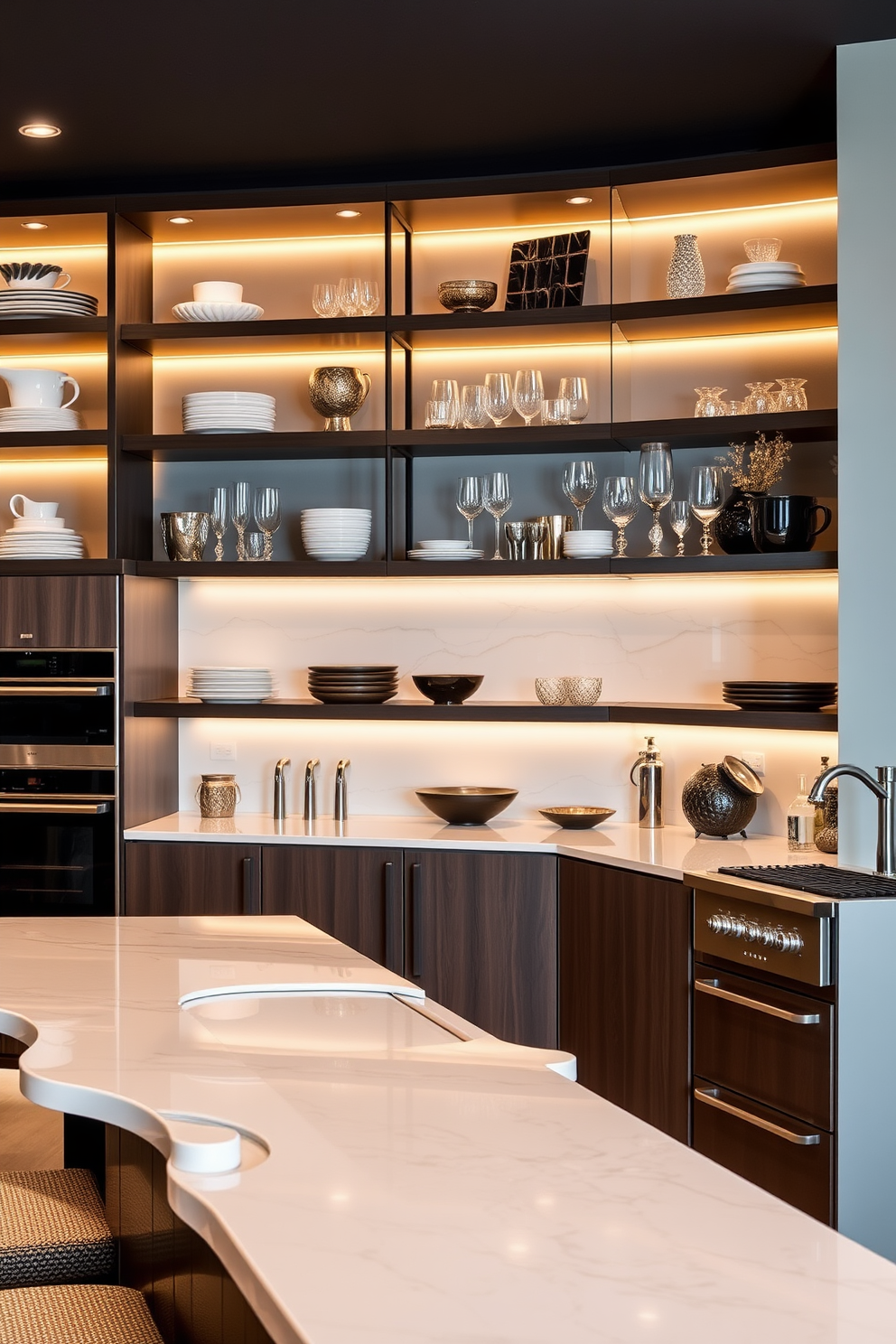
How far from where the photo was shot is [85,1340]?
1.50 metres

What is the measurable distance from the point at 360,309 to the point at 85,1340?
3426 mm

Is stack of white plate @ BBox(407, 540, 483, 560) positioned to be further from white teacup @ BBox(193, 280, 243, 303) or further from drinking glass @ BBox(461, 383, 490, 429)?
white teacup @ BBox(193, 280, 243, 303)

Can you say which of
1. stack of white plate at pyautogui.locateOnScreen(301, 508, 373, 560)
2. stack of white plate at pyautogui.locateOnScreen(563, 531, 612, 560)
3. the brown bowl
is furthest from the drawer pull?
stack of white plate at pyautogui.locateOnScreen(301, 508, 373, 560)

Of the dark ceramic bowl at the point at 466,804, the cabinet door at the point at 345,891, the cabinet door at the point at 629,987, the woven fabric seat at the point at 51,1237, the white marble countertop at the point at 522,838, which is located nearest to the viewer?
the woven fabric seat at the point at 51,1237

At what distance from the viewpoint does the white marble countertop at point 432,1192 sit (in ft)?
3.24

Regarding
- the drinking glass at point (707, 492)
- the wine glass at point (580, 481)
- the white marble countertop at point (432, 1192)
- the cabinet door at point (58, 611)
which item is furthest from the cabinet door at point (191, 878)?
the white marble countertop at point (432, 1192)

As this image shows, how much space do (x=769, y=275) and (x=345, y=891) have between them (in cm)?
222

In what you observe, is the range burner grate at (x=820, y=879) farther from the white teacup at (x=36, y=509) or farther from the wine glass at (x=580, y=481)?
the white teacup at (x=36, y=509)

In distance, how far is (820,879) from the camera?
313 cm

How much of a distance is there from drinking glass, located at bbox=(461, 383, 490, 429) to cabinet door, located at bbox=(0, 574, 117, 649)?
1.23m

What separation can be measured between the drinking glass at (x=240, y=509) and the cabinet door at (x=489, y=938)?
120 centimetres

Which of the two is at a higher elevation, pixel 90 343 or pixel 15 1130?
pixel 90 343

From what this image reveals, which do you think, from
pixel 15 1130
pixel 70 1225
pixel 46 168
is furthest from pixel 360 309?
pixel 70 1225

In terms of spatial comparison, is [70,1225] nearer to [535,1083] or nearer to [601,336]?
[535,1083]
